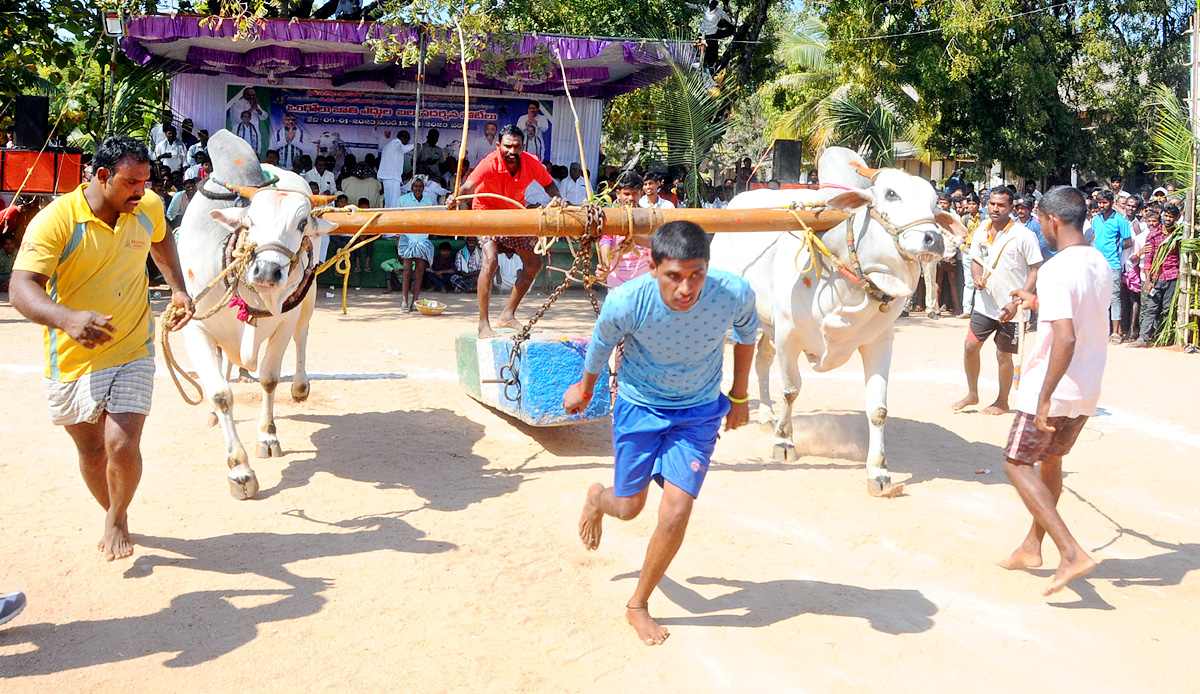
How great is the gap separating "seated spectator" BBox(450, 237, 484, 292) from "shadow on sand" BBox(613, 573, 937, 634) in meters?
11.5

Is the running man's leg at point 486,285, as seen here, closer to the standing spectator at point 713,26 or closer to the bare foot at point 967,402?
the bare foot at point 967,402

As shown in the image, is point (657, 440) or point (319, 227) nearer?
point (657, 440)

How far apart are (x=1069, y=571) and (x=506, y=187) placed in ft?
16.3

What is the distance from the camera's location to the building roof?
14594 mm

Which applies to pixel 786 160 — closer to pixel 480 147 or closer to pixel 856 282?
pixel 856 282

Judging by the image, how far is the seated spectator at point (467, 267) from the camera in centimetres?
1591

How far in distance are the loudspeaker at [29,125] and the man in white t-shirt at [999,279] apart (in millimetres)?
10856

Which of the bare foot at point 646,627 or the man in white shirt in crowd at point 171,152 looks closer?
the bare foot at point 646,627

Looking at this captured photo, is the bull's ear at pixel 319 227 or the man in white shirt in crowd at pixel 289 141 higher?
the man in white shirt in crowd at pixel 289 141

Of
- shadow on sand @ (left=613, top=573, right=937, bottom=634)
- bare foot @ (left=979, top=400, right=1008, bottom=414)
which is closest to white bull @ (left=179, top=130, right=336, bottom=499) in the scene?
shadow on sand @ (left=613, top=573, right=937, bottom=634)

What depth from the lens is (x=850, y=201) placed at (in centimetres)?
604

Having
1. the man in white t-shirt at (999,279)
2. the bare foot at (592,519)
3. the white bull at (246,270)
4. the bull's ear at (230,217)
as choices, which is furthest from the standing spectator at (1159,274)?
the bull's ear at (230,217)

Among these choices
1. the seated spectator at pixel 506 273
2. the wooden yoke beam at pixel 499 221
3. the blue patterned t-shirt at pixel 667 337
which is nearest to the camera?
the blue patterned t-shirt at pixel 667 337

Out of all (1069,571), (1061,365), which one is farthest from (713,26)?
(1069,571)
